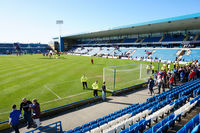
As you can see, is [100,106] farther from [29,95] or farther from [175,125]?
[29,95]

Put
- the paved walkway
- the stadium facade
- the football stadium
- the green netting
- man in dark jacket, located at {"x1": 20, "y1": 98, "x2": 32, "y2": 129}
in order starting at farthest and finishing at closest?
1. the stadium facade
2. the green netting
3. the paved walkway
4. man in dark jacket, located at {"x1": 20, "y1": 98, "x2": 32, "y2": 129}
5. the football stadium

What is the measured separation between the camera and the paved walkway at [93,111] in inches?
287

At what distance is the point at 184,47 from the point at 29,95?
4255 cm

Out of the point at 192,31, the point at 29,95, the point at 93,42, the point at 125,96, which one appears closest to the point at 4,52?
the point at 93,42

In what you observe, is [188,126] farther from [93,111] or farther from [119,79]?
[119,79]

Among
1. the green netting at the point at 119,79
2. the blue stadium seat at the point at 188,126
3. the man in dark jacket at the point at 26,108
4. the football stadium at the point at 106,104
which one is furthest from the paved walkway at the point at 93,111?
the blue stadium seat at the point at 188,126

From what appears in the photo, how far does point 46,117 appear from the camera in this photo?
7.90 meters

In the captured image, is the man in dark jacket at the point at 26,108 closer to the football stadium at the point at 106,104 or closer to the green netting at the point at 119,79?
the football stadium at the point at 106,104

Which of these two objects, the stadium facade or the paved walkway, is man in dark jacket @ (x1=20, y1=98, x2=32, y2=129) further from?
the stadium facade

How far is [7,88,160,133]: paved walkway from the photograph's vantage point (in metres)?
7.28

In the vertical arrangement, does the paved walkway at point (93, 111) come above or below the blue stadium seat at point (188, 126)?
below

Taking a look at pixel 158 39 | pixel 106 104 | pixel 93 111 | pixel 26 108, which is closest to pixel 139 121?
pixel 93 111

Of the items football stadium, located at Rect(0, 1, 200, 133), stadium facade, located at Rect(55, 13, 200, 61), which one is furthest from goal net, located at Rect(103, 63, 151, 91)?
stadium facade, located at Rect(55, 13, 200, 61)

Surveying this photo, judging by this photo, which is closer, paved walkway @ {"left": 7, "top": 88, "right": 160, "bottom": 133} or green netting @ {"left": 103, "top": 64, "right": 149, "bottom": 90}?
paved walkway @ {"left": 7, "top": 88, "right": 160, "bottom": 133}
